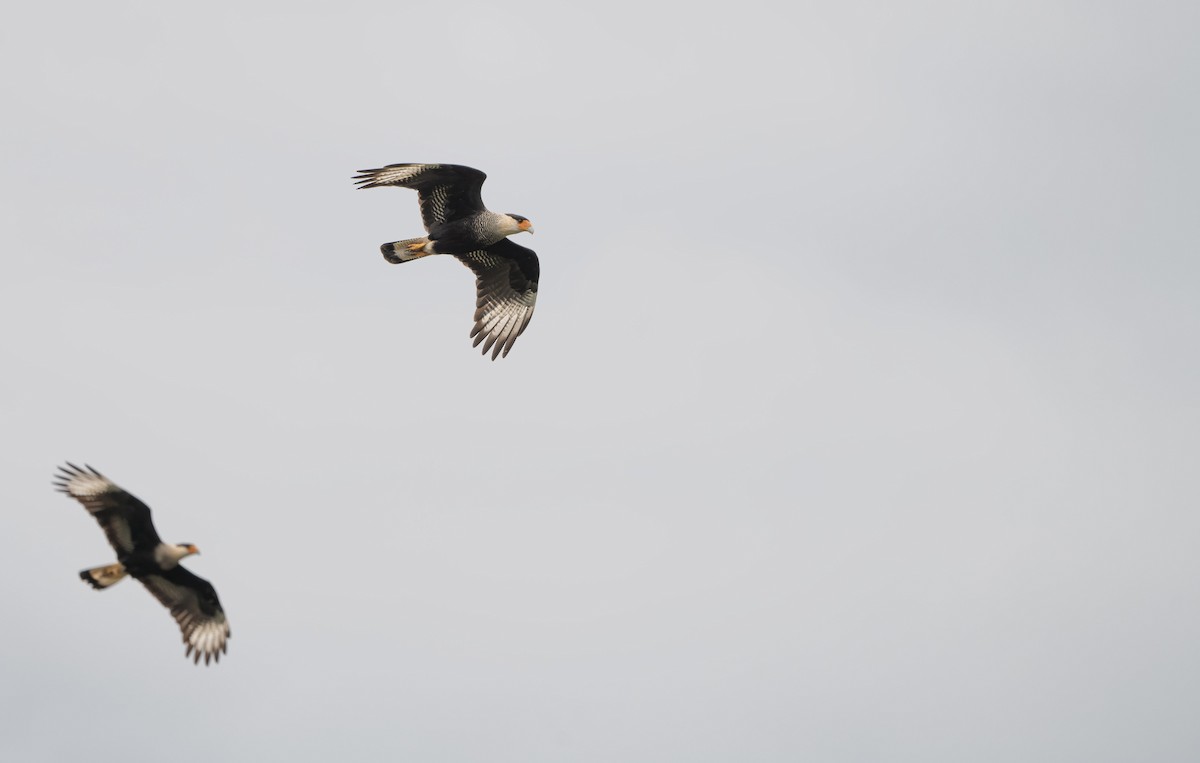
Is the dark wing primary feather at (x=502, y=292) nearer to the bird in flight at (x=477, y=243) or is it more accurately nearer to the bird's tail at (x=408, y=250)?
the bird in flight at (x=477, y=243)

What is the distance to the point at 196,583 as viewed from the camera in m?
17.1

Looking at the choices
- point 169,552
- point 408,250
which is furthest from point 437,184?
point 169,552

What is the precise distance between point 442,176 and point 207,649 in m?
6.26

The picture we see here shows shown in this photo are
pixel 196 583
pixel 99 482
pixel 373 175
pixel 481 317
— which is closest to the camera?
pixel 99 482

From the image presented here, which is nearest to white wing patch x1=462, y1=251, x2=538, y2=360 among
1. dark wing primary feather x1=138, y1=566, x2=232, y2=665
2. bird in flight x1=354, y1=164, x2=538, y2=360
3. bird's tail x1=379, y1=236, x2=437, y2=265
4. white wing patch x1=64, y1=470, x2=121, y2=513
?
bird in flight x1=354, y1=164, x2=538, y2=360

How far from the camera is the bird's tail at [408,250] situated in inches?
774

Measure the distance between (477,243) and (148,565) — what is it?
5853mm

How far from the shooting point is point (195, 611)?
17.2 metres

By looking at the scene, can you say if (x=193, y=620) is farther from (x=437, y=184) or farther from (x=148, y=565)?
(x=437, y=184)

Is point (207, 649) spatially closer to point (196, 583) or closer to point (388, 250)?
point (196, 583)

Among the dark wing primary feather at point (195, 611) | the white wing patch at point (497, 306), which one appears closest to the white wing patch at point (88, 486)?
the dark wing primary feather at point (195, 611)

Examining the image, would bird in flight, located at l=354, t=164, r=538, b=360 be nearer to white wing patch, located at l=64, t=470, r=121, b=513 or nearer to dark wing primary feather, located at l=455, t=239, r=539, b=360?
dark wing primary feather, located at l=455, t=239, r=539, b=360

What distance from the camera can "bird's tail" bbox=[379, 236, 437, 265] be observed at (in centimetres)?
1966

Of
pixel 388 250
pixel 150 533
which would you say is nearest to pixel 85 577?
pixel 150 533
